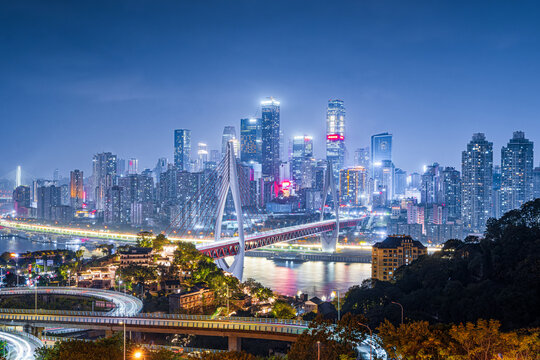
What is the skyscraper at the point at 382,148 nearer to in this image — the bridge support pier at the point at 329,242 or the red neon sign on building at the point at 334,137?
the red neon sign on building at the point at 334,137

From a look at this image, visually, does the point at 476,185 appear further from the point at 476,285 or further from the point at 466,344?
the point at 466,344

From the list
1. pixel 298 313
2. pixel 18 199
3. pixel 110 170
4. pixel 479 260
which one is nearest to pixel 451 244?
pixel 479 260

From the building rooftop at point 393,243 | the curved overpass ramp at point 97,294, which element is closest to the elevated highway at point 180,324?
the curved overpass ramp at point 97,294

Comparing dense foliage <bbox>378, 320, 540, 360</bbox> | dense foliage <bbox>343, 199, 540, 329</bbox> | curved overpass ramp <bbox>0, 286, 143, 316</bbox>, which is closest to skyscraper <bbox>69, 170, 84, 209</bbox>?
curved overpass ramp <bbox>0, 286, 143, 316</bbox>

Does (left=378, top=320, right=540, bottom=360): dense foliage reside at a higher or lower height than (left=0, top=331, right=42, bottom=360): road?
higher

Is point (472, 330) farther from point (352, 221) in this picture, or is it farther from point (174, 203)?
point (174, 203)

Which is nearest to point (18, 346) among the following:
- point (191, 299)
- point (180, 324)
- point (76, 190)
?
point (180, 324)

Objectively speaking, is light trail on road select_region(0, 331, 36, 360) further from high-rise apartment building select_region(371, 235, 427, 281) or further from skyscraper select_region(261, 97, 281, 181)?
skyscraper select_region(261, 97, 281, 181)
